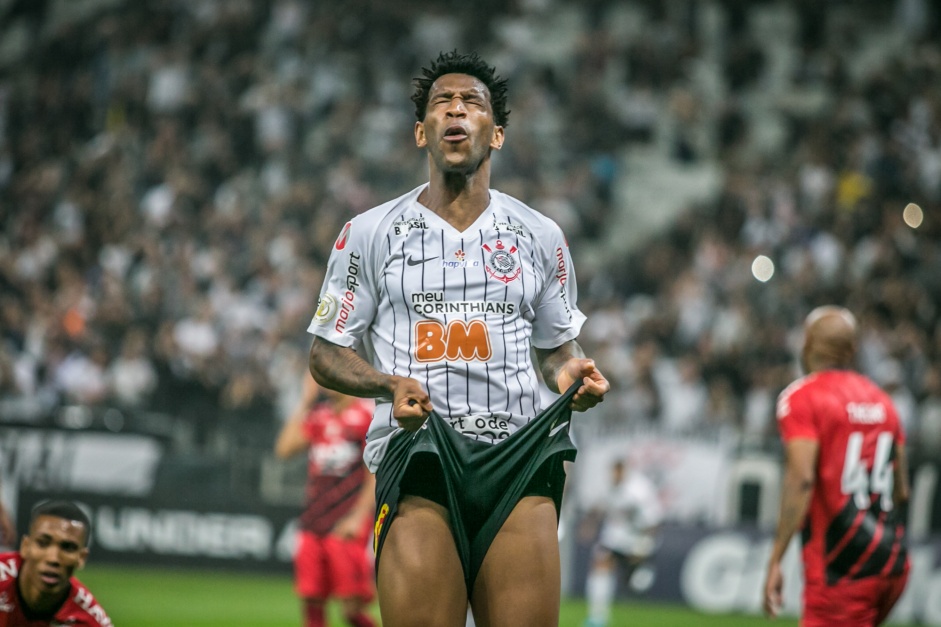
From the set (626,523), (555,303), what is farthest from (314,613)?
(555,303)

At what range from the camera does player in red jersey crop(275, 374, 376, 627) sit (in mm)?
9211

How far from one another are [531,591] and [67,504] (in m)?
2.91

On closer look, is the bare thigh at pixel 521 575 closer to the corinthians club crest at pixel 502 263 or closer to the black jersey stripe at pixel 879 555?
the corinthians club crest at pixel 502 263

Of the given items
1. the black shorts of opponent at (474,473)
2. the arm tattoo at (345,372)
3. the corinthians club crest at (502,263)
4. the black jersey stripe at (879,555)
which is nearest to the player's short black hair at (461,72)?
the corinthians club crest at (502,263)

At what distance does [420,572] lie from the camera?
4.11m

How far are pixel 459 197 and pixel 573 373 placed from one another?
2.62 feet

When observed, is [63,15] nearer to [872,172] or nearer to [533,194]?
[533,194]

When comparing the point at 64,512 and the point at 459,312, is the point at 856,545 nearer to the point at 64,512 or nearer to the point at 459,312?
the point at 459,312

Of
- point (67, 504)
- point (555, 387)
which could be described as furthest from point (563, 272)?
point (67, 504)

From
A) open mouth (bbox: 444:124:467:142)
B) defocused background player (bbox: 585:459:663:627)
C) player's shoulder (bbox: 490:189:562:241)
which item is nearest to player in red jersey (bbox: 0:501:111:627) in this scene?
player's shoulder (bbox: 490:189:562:241)

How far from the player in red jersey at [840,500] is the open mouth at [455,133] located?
110 inches

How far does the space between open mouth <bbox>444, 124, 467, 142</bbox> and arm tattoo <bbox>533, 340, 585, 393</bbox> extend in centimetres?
88

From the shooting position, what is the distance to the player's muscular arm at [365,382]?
4000mm

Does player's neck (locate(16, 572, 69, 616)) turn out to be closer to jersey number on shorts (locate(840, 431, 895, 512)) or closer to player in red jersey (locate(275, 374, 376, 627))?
player in red jersey (locate(275, 374, 376, 627))
